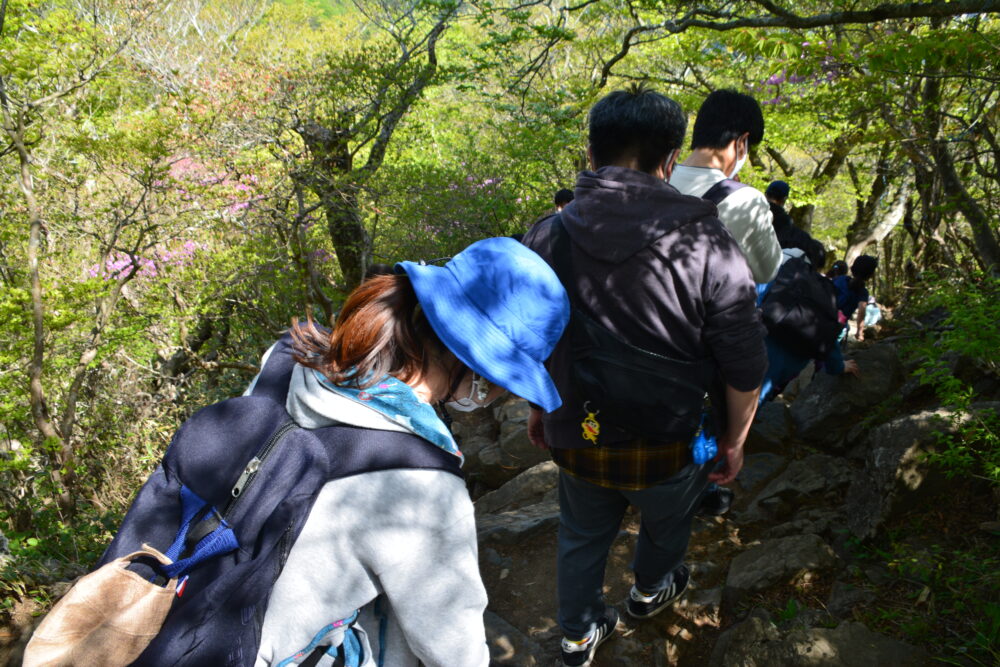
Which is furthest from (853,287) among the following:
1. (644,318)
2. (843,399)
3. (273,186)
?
(273,186)

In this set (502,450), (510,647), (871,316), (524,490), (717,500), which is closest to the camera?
(510,647)

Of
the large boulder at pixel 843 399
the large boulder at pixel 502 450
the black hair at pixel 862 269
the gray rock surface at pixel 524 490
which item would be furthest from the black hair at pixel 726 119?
the black hair at pixel 862 269

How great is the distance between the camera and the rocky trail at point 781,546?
7.68 ft

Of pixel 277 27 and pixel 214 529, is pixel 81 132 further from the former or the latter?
pixel 277 27

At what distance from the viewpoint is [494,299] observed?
3.63ft

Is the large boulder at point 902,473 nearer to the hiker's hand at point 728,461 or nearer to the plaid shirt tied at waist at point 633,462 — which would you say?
the hiker's hand at point 728,461

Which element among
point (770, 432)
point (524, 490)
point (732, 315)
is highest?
point (732, 315)

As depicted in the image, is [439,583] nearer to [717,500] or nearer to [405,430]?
[405,430]

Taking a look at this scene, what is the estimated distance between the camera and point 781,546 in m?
2.82

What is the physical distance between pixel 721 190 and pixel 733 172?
0.24 metres

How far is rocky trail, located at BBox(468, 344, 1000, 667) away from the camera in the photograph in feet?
7.68

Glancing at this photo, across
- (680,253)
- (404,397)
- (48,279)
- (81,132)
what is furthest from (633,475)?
(81,132)

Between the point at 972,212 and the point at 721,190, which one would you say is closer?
the point at 721,190

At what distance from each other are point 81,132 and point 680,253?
698 cm
